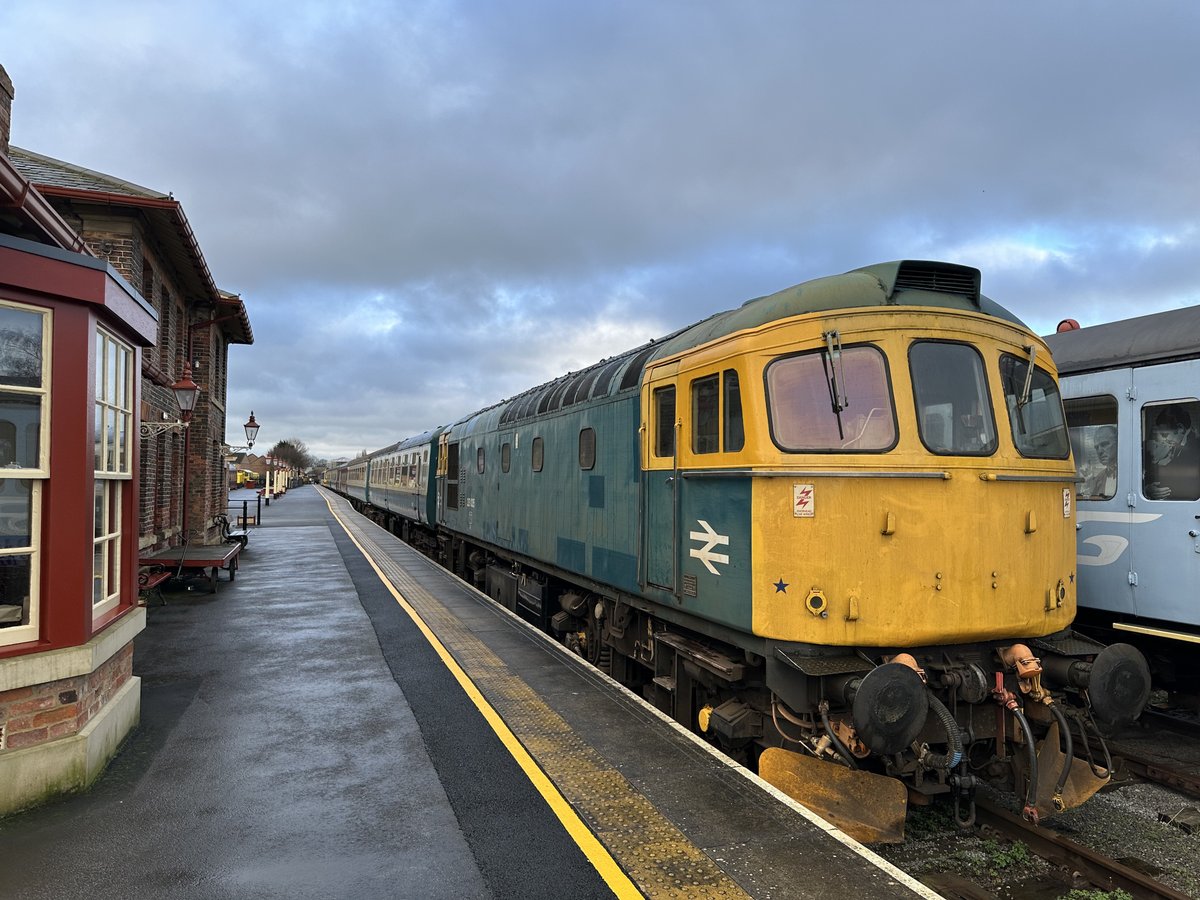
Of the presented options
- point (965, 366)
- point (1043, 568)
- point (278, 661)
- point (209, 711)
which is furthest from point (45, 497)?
point (1043, 568)

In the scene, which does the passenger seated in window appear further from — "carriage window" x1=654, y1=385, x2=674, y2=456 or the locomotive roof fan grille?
"carriage window" x1=654, y1=385, x2=674, y2=456

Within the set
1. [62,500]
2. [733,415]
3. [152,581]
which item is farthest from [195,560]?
[733,415]

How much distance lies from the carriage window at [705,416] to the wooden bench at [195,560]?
31.1 feet

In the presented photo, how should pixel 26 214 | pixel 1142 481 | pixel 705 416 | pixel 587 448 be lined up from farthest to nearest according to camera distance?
1. pixel 587 448
2. pixel 1142 481
3. pixel 705 416
4. pixel 26 214

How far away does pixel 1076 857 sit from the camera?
185 inches

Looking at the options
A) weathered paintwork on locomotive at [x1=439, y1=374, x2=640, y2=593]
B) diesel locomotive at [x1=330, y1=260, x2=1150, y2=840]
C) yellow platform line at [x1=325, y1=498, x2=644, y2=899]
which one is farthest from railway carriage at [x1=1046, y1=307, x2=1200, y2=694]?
yellow platform line at [x1=325, y1=498, x2=644, y2=899]

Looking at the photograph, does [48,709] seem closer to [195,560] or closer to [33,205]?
[33,205]

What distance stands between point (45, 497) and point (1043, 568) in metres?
6.22

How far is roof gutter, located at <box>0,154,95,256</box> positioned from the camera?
3742 millimetres

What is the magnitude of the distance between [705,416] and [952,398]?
1.66 metres

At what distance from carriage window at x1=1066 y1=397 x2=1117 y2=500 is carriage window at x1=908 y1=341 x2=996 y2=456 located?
277cm

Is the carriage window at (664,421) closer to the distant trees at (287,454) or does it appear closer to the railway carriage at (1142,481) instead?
the railway carriage at (1142,481)

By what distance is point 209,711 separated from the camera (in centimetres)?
606

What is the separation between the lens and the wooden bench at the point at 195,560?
11914 mm
